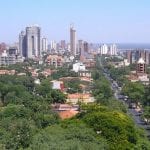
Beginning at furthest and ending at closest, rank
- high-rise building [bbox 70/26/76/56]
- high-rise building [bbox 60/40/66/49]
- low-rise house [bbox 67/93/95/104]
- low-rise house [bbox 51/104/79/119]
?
high-rise building [bbox 60/40/66/49] → high-rise building [bbox 70/26/76/56] → low-rise house [bbox 67/93/95/104] → low-rise house [bbox 51/104/79/119]

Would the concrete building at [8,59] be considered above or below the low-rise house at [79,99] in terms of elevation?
above

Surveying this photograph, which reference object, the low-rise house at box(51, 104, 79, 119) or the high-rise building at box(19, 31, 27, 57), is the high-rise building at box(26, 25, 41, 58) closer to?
the high-rise building at box(19, 31, 27, 57)

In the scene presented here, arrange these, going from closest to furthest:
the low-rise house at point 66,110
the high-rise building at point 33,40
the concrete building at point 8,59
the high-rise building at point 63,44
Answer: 1. the low-rise house at point 66,110
2. the concrete building at point 8,59
3. the high-rise building at point 33,40
4. the high-rise building at point 63,44

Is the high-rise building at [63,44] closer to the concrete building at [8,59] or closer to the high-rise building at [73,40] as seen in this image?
the high-rise building at [73,40]

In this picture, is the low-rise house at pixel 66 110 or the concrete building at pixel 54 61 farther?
the concrete building at pixel 54 61

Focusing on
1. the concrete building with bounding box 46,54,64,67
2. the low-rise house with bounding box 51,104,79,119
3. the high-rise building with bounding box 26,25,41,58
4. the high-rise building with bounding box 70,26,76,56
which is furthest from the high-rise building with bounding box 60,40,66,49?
the low-rise house with bounding box 51,104,79,119

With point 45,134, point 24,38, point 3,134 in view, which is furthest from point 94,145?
point 24,38

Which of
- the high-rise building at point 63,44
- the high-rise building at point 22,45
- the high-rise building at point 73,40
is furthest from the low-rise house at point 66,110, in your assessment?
the high-rise building at point 63,44

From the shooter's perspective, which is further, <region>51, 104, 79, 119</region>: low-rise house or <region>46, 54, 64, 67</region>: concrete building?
<region>46, 54, 64, 67</region>: concrete building

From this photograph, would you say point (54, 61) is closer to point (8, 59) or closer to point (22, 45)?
point (8, 59)
